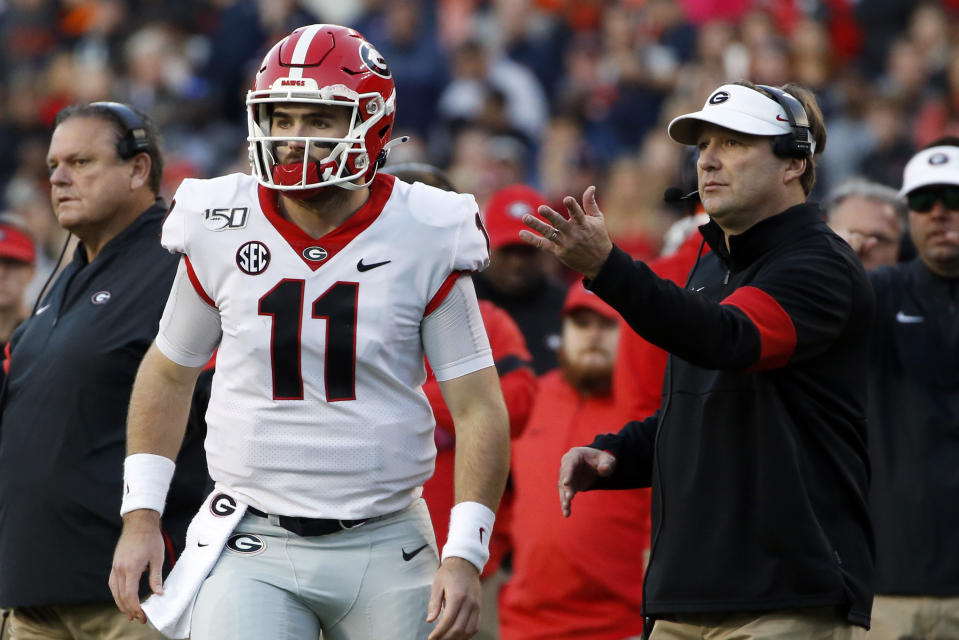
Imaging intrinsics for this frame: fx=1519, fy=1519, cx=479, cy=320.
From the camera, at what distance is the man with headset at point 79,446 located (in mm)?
4836

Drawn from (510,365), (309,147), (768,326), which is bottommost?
(510,365)

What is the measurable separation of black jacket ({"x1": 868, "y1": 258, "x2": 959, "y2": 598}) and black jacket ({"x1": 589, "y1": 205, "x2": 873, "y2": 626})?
Result: 1.54m

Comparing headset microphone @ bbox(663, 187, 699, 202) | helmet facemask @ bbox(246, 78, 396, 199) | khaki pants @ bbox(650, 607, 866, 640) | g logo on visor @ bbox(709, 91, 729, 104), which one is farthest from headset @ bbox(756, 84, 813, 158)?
khaki pants @ bbox(650, 607, 866, 640)

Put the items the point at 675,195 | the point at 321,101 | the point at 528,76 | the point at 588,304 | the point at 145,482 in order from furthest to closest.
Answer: the point at 528,76 < the point at 588,304 < the point at 675,195 < the point at 145,482 < the point at 321,101

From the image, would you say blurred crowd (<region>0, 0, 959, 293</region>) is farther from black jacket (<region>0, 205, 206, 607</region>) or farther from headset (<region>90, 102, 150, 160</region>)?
black jacket (<region>0, 205, 206, 607</region>)

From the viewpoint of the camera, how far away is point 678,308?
366cm

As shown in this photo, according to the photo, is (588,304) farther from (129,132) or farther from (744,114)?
(744,114)

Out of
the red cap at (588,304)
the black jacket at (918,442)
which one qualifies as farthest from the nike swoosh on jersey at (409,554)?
the red cap at (588,304)

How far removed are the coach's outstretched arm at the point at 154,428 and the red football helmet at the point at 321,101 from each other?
0.60 meters

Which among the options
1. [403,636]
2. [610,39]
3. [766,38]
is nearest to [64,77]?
[610,39]

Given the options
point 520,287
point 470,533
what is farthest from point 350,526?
point 520,287

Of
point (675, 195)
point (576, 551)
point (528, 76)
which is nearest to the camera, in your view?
point (675, 195)

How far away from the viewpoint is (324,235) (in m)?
3.98

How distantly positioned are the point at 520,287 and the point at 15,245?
247 centimetres
